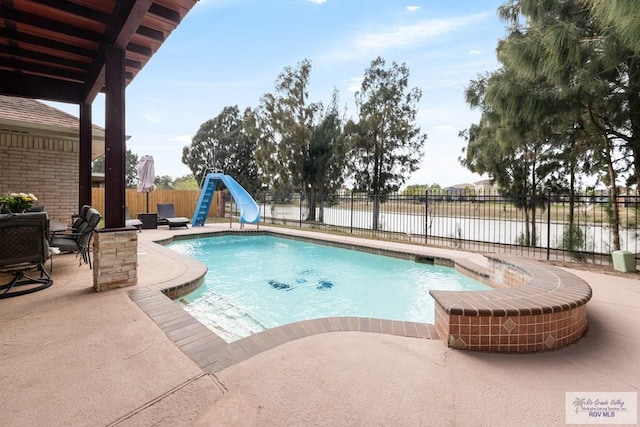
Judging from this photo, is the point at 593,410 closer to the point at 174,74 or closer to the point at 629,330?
the point at 629,330

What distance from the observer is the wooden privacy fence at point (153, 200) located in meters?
14.2

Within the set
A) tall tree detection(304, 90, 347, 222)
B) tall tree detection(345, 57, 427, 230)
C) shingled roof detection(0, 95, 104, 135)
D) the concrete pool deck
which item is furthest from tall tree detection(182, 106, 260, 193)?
the concrete pool deck

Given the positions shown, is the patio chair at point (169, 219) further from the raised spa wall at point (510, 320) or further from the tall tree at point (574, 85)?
the raised spa wall at point (510, 320)

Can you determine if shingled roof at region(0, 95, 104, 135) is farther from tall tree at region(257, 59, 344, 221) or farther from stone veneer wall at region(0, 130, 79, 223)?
tall tree at region(257, 59, 344, 221)

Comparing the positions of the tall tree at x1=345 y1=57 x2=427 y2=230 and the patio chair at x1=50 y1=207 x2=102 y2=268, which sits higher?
the tall tree at x1=345 y1=57 x2=427 y2=230

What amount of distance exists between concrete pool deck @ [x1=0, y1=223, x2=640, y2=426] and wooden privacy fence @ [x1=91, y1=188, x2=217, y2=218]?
13620 mm

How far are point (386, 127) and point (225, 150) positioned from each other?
19.6m

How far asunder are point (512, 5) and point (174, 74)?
45.6 ft

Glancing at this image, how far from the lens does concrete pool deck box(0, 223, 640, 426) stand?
1637 mm

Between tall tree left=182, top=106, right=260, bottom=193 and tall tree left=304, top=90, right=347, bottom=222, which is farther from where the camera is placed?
tall tree left=182, top=106, right=260, bottom=193

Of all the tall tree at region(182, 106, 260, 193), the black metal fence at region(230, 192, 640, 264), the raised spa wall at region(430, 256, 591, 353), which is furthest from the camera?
the tall tree at region(182, 106, 260, 193)

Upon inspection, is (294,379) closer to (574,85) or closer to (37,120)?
(574,85)

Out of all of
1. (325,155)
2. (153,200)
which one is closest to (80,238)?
(153,200)

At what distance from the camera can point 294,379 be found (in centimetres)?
196
